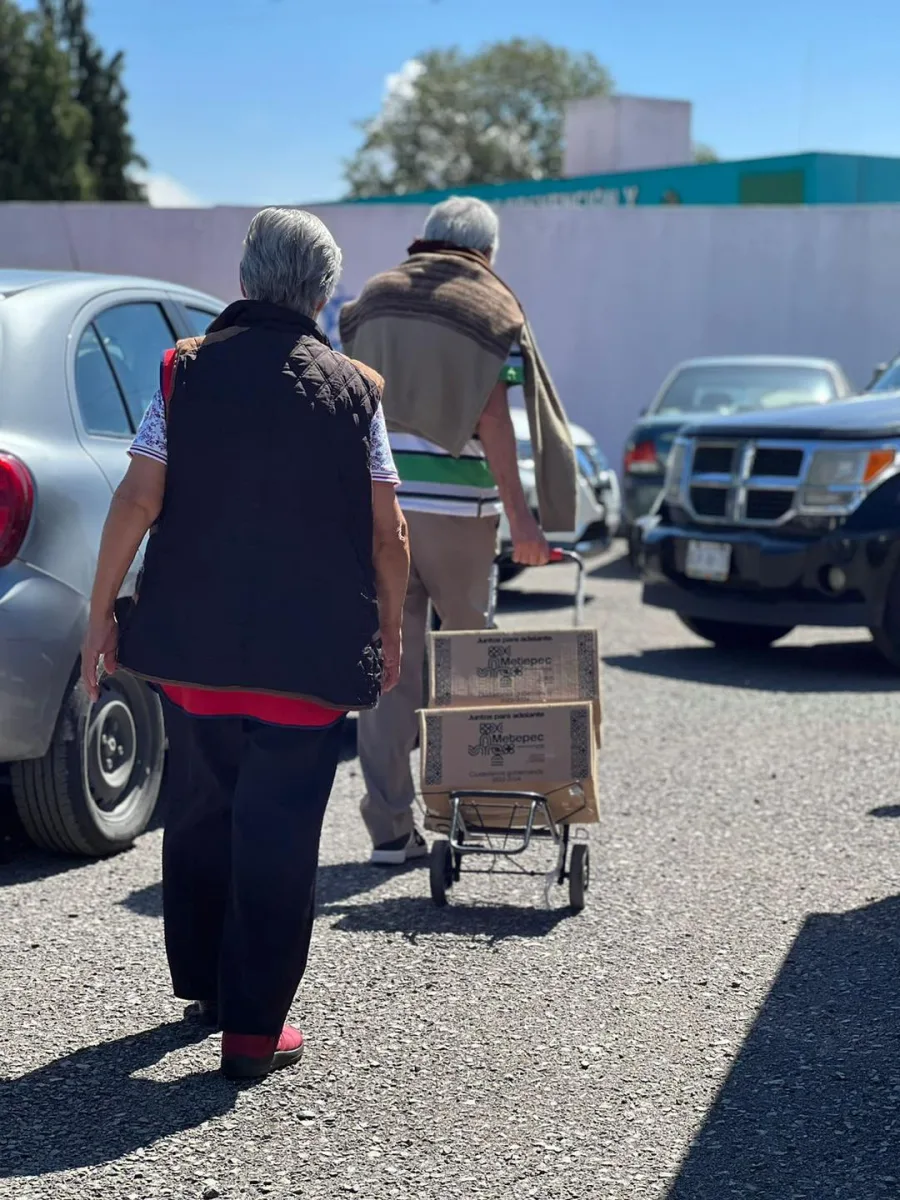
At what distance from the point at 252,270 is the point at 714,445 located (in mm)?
6402

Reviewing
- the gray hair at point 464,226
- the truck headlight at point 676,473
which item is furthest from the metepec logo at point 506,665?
the truck headlight at point 676,473

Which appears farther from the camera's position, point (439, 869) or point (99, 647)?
point (439, 869)

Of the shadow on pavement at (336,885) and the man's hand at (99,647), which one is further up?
the man's hand at (99,647)

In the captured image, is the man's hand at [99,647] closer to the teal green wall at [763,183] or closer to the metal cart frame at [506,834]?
the metal cart frame at [506,834]

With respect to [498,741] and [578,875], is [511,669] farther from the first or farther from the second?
[578,875]

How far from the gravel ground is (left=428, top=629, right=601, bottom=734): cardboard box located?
0.58 meters

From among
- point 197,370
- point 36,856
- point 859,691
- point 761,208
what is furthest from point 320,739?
point 761,208

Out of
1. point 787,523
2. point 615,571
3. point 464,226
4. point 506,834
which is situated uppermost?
point 464,226

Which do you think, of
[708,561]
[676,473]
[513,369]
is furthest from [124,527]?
[676,473]

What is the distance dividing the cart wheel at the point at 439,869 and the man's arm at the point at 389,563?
119cm

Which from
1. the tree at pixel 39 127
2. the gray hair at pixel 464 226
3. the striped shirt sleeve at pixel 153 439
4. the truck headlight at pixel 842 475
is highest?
the tree at pixel 39 127

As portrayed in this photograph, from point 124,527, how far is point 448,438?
1.96m

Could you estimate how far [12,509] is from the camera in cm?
483

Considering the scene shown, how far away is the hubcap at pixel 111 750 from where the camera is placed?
523cm
